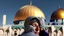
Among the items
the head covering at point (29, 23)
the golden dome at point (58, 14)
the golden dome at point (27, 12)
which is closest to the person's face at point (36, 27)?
the head covering at point (29, 23)

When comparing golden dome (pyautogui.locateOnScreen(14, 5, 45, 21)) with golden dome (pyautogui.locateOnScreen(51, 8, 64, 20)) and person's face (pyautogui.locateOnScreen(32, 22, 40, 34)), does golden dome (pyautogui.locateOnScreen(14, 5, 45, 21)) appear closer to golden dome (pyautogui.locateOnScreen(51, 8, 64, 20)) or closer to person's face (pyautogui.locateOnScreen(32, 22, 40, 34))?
golden dome (pyautogui.locateOnScreen(51, 8, 64, 20))

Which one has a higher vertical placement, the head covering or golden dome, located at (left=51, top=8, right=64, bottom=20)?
golden dome, located at (left=51, top=8, right=64, bottom=20)

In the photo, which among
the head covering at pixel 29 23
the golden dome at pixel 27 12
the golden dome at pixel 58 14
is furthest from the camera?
the golden dome at pixel 58 14

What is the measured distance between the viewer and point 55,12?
33312 millimetres

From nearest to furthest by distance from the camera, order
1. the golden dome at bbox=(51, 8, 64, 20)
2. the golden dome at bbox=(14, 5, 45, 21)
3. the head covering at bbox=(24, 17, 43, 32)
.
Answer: the head covering at bbox=(24, 17, 43, 32) → the golden dome at bbox=(14, 5, 45, 21) → the golden dome at bbox=(51, 8, 64, 20)

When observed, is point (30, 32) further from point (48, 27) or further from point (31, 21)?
point (48, 27)

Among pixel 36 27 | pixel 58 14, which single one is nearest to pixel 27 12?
pixel 58 14

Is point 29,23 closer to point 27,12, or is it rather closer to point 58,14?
point 27,12

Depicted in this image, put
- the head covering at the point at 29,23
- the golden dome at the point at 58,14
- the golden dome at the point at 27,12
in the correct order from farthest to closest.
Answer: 1. the golden dome at the point at 58,14
2. the golden dome at the point at 27,12
3. the head covering at the point at 29,23

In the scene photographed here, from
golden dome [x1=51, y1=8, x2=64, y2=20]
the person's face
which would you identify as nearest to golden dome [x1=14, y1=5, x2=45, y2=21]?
golden dome [x1=51, y1=8, x2=64, y2=20]

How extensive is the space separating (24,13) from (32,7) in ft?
5.53

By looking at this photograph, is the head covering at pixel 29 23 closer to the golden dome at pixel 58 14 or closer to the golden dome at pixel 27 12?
the golden dome at pixel 27 12

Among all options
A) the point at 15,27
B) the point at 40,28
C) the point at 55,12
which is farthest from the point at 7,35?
the point at 40,28

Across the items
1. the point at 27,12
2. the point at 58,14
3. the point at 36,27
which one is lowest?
the point at 36,27
